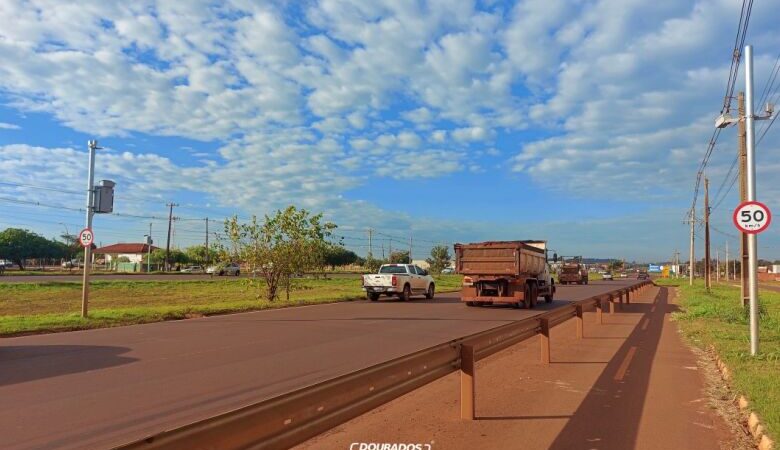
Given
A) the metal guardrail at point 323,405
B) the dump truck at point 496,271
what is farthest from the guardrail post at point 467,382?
the dump truck at point 496,271

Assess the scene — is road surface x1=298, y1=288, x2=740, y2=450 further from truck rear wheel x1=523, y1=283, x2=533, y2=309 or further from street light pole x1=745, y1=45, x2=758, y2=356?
truck rear wheel x1=523, y1=283, x2=533, y2=309

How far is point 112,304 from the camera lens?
92.4 ft

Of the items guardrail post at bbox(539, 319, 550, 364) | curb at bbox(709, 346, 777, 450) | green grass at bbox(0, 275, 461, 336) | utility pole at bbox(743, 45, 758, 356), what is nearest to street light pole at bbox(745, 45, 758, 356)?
utility pole at bbox(743, 45, 758, 356)

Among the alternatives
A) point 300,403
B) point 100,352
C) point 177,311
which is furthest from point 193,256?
point 300,403

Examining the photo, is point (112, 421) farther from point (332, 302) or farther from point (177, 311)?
point (332, 302)

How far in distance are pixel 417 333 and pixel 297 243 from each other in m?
12.5

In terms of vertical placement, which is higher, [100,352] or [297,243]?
[297,243]

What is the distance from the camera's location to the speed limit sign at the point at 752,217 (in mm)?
10281

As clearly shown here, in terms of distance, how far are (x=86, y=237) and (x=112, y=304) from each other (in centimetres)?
1258

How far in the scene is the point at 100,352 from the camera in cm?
1052

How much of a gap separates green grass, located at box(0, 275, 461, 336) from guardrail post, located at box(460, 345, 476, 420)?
1148cm

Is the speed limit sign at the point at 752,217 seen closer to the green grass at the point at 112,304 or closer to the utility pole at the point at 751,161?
the utility pole at the point at 751,161

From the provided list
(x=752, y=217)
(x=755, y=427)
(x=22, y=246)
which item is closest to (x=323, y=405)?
(x=755, y=427)

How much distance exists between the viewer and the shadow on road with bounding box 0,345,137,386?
28.1 ft
